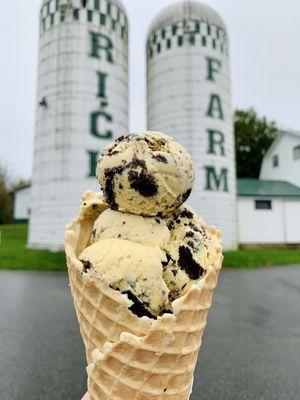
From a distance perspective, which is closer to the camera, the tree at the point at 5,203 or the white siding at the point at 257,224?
the white siding at the point at 257,224

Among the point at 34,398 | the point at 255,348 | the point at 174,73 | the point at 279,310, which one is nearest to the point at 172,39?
the point at 174,73

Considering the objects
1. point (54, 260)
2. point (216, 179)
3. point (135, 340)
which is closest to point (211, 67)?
point (216, 179)

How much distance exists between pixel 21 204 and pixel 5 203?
1.53 m

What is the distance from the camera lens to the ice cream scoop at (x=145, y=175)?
59.6 inches

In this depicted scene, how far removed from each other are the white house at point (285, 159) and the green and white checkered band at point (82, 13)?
1371 cm

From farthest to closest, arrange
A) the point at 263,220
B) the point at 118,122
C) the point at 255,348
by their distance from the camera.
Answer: the point at 263,220 < the point at 118,122 < the point at 255,348

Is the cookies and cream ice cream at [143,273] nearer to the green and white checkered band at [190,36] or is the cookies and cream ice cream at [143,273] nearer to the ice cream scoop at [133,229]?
the ice cream scoop at [133,229]

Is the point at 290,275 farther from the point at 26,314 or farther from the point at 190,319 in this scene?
the point at 190,319

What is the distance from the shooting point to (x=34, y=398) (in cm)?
254

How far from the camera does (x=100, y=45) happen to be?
12.9 m

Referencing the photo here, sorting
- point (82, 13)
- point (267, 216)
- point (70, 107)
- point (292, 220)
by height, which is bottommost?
point (292, 220)

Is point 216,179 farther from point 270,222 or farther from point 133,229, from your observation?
point 133,229

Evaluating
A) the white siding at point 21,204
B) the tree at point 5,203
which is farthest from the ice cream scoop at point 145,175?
the white siding at point 21,204

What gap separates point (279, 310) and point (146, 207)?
484 cm
